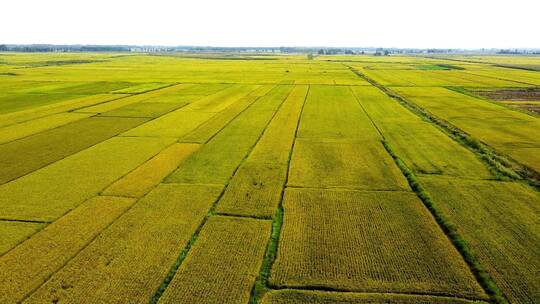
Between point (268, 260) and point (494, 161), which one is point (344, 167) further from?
point (268, 260)

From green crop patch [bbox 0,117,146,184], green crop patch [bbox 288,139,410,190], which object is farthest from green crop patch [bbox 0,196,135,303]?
green crop patch [bbox 288,139,410,190]

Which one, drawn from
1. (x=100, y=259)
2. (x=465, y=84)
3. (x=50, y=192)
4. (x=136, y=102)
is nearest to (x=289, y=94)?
(x=136, y=102)

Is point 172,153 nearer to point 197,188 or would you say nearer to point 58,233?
point 197,188

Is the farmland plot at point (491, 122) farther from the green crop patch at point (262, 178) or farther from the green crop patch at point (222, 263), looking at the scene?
the green crop patch at point (222, 263)

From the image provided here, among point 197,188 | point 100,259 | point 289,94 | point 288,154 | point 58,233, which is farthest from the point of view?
point 289,94

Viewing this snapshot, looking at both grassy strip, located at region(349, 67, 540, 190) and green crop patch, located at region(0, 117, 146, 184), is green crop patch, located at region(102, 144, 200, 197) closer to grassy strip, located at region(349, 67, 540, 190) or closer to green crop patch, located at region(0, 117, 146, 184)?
green crop patch, located at region(0, 117, 146, 184)

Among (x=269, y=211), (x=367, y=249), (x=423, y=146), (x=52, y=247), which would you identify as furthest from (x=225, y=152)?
(x=423, y=146)
